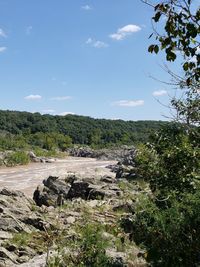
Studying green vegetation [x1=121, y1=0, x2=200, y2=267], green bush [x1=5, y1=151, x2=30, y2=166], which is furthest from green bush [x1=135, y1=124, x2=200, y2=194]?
green bush [x1=5, y1=151, x2=30, y2=166]

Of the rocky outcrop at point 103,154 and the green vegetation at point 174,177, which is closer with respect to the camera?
the green vegetation at point 174,177

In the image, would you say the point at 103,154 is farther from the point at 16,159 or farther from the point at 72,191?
the point at 72,191

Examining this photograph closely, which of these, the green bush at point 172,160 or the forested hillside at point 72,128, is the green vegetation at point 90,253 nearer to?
the green bush at point 172,160

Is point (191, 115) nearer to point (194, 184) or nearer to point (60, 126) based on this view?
point (194, 184)

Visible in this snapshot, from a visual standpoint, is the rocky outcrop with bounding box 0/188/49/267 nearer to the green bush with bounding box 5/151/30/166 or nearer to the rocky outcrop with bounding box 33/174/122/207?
the rocky outcrop with bounding box 33/174/122/207

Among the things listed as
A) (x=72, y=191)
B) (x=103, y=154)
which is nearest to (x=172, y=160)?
(x=72, y=191)

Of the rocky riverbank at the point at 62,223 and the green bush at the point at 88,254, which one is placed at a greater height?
the green bush at the point at 88,254

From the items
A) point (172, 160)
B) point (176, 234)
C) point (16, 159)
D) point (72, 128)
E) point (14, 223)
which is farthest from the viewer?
point (72, 128)

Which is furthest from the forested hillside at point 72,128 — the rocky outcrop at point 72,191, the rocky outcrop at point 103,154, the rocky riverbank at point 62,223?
the rocky riverbank at point 62,223

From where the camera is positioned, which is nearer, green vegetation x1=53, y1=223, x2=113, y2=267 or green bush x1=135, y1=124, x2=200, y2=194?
green vegetation x1=53, y1=223, x2=113, y2=267

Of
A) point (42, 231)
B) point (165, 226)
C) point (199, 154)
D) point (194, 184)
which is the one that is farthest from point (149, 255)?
point (42, 231)

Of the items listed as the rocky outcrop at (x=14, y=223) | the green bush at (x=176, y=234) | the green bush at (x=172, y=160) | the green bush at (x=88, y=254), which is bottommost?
the rocky outcrop at (x=14, y=223)

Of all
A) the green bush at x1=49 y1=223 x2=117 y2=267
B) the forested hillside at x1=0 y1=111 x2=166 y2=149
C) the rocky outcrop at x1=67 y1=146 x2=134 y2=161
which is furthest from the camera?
the forested hillside at x1=0 y1=111 x2=166 y2=149

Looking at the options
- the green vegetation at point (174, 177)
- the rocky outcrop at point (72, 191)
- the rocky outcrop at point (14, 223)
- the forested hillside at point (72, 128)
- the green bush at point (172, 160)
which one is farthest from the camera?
the forested hillside at point (72, 128)
